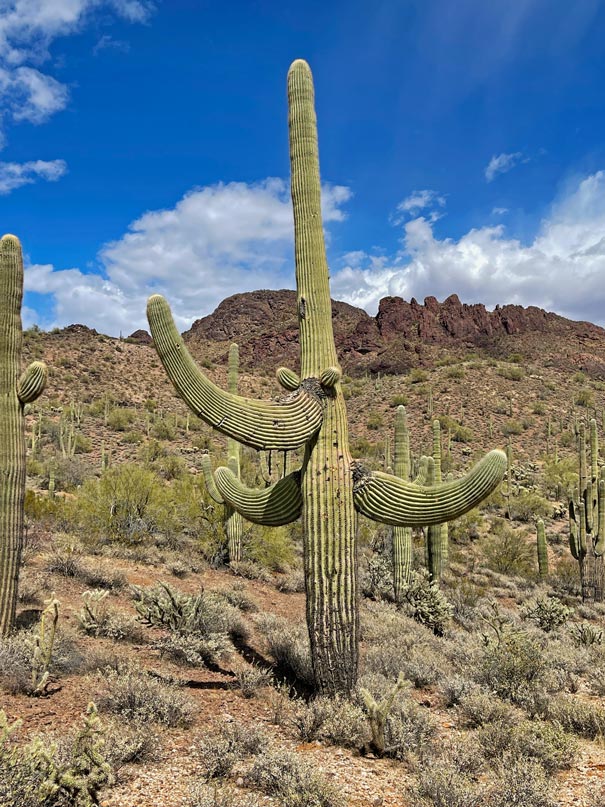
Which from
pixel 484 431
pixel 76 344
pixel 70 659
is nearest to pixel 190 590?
pixel 70 659

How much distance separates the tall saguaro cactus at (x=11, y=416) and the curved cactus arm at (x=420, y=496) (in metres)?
3.99

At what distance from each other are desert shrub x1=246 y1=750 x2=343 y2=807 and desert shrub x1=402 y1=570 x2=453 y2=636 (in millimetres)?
6059

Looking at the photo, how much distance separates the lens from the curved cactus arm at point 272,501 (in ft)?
18.9

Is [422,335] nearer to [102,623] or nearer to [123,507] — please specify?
[123,507]

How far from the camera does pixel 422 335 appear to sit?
65.0m

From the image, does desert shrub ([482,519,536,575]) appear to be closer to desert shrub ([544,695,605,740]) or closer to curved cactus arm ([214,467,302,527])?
desert shrub ([544,695,605,740])

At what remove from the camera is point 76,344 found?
135 ft

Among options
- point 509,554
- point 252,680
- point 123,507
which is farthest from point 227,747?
point 509,554

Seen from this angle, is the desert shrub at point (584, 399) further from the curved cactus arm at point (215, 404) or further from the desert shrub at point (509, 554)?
the curved cactus arm at point (215, 404)

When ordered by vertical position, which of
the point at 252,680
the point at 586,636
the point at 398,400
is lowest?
the point at 586,636

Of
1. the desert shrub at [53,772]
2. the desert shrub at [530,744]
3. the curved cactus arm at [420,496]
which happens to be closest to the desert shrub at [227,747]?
the desert shrub at [53,772]

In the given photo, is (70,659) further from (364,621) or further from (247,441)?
(364,621)

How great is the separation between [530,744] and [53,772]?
366 centimetres

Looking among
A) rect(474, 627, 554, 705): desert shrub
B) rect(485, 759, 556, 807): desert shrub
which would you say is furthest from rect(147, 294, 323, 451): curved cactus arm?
rect(474, 627, 554, 705): desert shrub
